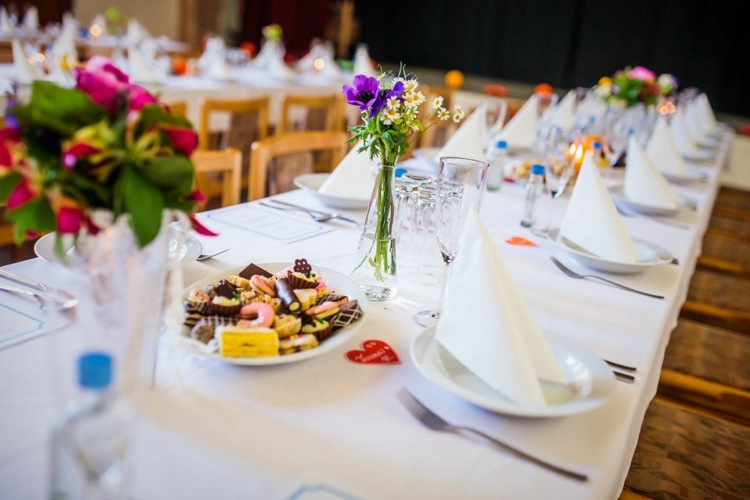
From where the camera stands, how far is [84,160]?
27.2 inches

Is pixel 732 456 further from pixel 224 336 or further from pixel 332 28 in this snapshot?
pixel 332 28

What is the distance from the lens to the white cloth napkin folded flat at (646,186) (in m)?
2.15

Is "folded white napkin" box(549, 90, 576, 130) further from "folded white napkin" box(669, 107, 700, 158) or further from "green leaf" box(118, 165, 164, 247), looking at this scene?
"green leaf" box(118, 165, 164, 247)

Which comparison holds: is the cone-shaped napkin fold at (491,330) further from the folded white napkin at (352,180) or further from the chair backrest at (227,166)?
the chair backrest at (227,166)

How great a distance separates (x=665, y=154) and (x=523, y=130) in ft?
2.08

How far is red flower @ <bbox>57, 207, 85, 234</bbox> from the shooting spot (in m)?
0.67

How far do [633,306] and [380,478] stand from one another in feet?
2.64

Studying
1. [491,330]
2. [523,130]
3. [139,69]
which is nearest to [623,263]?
[491,330]

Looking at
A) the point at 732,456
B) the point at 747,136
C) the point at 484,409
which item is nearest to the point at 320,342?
the point at 484,409

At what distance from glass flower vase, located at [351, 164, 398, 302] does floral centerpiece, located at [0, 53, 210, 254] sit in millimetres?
557

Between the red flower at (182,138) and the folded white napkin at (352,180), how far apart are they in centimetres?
104

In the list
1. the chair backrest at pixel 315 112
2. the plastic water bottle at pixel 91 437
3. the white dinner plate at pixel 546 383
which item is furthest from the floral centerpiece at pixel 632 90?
the plastic water bottle at pixel 91 437

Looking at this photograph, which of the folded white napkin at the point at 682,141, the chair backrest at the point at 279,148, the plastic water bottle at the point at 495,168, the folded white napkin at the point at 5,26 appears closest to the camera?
the chair backrest at the point at 279,148

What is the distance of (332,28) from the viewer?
8.81 meters
